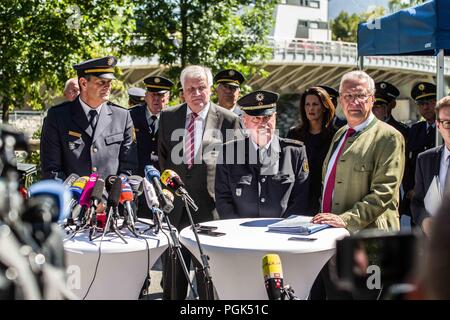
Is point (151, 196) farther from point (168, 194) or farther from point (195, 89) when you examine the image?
point (195, 89)

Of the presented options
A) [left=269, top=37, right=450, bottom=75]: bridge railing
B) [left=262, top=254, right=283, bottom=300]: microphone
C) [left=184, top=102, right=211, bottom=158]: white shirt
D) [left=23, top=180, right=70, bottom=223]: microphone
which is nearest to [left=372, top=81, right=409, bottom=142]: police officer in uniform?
[left=184, top=102, right=211, bottom=158]: white shirt

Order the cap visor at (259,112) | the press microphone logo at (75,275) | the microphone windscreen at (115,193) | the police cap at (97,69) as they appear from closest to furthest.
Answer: the press microphone logo at (75,275)
the microphone windscreen at (115,193)
the cap visor at (259,112)
the police cap at (97,69)

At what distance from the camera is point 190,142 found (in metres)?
5.34

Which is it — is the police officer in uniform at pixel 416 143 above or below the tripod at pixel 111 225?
above

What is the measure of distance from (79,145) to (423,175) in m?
2.46

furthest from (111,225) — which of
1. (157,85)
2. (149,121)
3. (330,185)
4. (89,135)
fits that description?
(157,85)

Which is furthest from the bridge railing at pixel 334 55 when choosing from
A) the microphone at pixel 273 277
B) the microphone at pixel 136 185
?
the microphone at pixel 273 277

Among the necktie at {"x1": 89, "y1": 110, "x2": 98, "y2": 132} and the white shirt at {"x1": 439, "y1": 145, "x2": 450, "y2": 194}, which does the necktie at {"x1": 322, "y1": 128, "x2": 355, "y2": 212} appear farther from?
the necktie at {"x1": 89, "y1": 110, "x2": 98, "y2": 132}

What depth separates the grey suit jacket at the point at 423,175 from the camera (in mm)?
4387

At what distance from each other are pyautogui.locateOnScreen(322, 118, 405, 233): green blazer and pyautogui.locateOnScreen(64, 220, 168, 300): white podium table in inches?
48.5

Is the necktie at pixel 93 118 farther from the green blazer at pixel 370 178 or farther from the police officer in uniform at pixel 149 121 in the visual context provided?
the green blazer at pixel 370 178

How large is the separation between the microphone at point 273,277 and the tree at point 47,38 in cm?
877

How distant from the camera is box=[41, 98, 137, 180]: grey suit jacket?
190 inches
